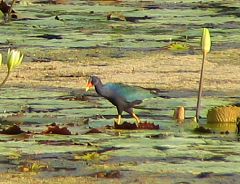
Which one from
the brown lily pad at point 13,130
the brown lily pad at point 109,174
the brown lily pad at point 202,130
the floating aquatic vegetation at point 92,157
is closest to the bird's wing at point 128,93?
the brown lily pad at point 202,130

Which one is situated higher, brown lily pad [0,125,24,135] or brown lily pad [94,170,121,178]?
brown lily pad [0,125,24,135]

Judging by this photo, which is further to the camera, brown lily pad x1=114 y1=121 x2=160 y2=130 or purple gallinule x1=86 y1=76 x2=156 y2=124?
purple gallinule x1=86 y1=76 x2=156 y2=124

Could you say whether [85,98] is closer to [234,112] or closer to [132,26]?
[234,112]

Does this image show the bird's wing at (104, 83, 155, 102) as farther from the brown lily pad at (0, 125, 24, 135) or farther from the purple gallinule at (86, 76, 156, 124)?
the brown lily pad at (0, 125, 24, 135)

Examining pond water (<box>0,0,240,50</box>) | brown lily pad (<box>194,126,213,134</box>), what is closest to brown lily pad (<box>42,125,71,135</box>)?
brown lily pad (<box>194,126,213,134</box>)

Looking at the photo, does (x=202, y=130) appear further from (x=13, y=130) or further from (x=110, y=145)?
(x=13, y=130)

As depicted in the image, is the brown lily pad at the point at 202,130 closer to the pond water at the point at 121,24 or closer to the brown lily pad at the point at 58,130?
the brown lily pad at the point at 58,130

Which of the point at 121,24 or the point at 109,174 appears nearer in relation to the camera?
the point at 109,174

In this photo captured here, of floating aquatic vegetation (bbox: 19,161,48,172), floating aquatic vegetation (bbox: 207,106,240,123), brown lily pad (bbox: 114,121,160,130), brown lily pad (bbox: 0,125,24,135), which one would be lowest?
floating aquatic vegetation (bbox: 19,161,48,172)

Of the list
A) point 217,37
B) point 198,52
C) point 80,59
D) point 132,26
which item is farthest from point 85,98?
point 132,26

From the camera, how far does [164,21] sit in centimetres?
1246

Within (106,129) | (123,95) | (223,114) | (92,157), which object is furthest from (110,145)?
(223,114)

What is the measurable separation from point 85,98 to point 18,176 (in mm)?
2338

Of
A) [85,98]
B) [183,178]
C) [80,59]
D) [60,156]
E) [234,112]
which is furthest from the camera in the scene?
[80,59]
